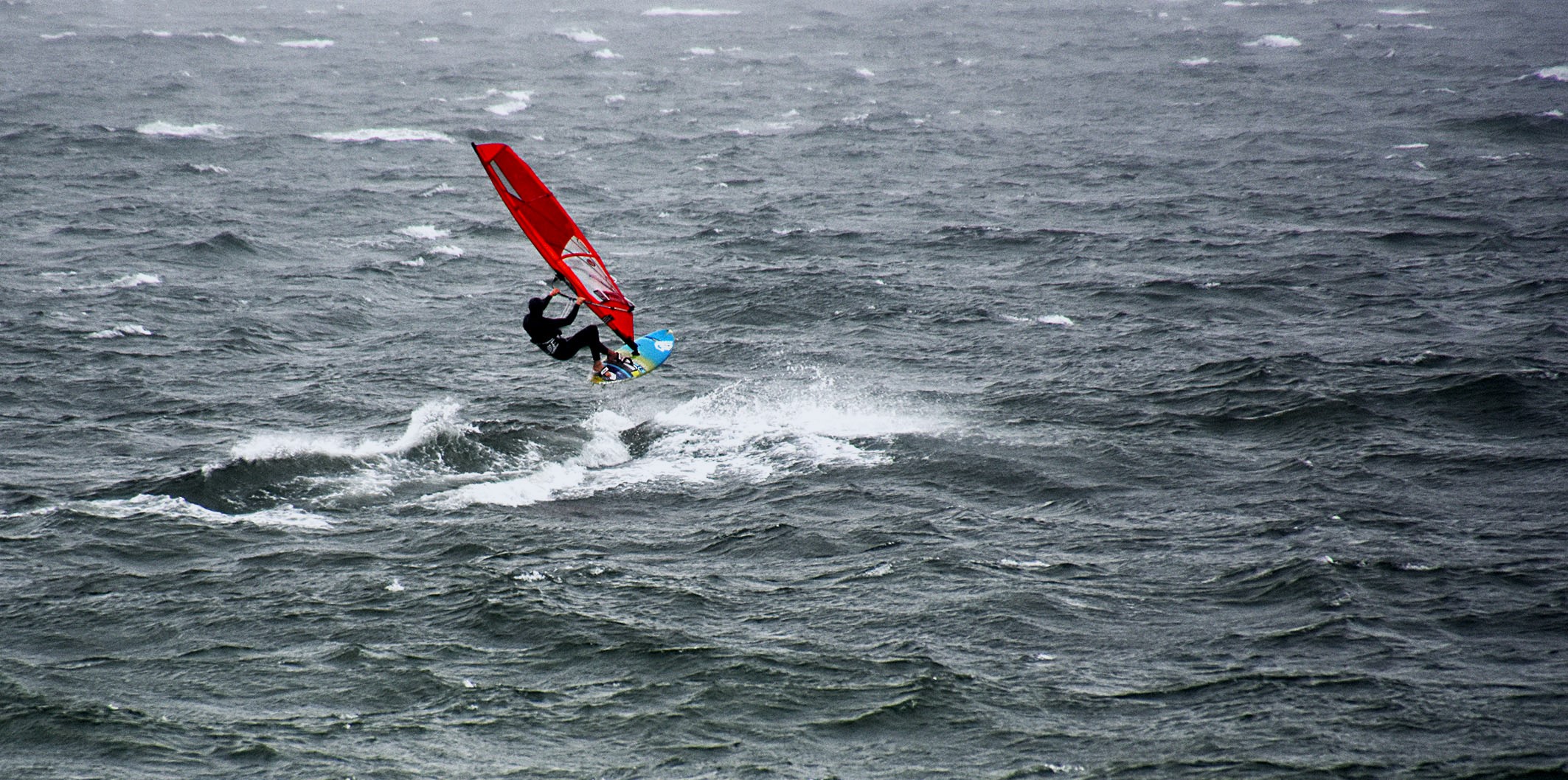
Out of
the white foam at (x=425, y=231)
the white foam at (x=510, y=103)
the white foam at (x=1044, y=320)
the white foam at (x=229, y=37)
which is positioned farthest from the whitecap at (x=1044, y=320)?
the white foam at (x=229, y=37)

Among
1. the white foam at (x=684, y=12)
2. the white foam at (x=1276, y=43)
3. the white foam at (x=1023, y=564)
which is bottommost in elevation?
the white foam at (x=1023, y=564)

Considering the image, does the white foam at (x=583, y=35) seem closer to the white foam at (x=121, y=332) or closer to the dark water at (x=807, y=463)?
the dark water at (x=807, y=463)

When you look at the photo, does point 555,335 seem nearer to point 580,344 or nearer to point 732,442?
point 580,344

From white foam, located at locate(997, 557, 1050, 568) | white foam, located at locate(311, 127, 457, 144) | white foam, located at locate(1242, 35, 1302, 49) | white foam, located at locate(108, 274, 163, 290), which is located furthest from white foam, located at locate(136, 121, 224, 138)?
white foam, located at locate(1242, 35, 1302, 49)

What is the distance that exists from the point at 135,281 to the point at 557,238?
17019 millimetres

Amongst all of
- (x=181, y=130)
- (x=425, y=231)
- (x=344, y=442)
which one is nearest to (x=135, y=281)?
(x=425, y=231)

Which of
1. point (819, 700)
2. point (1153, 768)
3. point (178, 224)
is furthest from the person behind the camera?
point (178, 224)

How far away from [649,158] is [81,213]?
58.8 feet

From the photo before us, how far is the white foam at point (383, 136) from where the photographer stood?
52000mm

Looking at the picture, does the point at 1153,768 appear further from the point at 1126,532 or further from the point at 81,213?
the point at 81,213

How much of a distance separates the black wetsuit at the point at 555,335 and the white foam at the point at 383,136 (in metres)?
34.9

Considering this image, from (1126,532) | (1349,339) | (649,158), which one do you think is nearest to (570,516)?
(1126,532)

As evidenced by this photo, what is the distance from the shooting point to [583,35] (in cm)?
8844

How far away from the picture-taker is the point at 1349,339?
89.6 ft
